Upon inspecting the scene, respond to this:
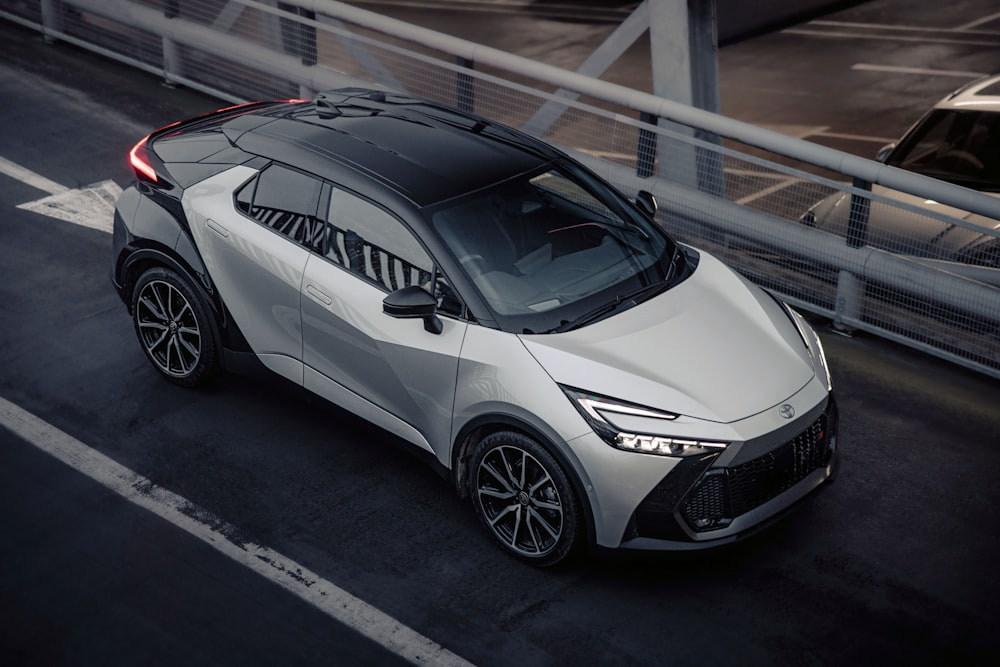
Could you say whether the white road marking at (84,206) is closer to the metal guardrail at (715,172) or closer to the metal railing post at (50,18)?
the metal guardrail at (715,172)

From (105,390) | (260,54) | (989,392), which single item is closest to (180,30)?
(260,54)

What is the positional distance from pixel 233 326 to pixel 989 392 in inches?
183

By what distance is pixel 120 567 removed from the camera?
18.8ft

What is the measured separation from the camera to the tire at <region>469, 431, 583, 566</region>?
546 centimetres

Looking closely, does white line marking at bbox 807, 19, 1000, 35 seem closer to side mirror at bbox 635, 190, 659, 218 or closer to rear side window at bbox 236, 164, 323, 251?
side mirror at bbox 635, 190, 659, 218

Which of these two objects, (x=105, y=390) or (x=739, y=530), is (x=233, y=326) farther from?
(x=739, y=530)

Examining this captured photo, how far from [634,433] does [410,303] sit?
1183 millimetres

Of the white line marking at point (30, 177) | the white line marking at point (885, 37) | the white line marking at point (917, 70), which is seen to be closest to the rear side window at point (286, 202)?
the white line marking at point (30, 177)

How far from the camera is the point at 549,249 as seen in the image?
236 inches

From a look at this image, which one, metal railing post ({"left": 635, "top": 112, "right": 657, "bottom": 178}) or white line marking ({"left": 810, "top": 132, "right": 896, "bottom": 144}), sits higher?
metal railing post ({"left": 635, "top": 112, "right": 657, "bottom": 178})

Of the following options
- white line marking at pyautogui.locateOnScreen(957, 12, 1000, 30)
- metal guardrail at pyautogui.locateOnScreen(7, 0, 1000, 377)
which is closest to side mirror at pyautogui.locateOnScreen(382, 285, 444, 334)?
metal guardrail at pyautogui.locateOnScreen(7, 0, 1000, 377)

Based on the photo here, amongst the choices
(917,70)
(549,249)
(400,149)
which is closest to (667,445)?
(549,249)

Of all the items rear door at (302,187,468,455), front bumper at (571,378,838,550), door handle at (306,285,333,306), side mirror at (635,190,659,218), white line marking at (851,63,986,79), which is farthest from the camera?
white line marking at (851,63,986,79)

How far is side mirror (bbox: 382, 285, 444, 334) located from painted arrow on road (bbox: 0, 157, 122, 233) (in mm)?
4456
